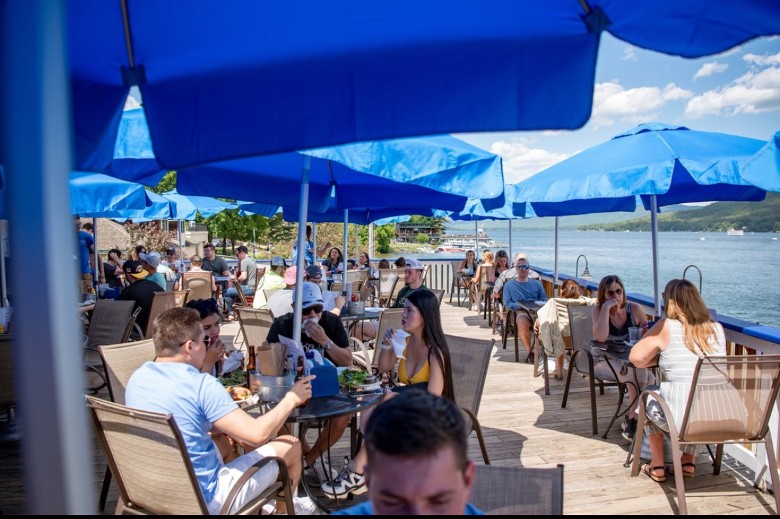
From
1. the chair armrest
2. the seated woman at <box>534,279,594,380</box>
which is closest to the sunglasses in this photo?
the chair armrest

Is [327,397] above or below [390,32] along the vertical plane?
below

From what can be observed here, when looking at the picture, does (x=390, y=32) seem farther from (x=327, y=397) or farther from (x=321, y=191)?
(x=321, y=191)

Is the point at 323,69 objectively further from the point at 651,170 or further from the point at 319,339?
the point at 651,170

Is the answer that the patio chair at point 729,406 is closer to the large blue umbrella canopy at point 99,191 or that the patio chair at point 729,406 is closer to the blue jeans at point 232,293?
the large blue umbrella canopy at point 99,191

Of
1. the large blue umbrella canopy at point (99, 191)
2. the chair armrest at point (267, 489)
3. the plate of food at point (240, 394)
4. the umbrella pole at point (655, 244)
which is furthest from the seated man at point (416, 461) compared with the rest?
the large blue umbrella canopy at point (99, 191)

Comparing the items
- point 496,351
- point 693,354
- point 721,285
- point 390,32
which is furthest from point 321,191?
point 721,285

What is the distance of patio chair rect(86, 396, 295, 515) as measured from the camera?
7.58 feet

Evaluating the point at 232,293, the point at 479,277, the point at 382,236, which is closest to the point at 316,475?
the point at 232,293

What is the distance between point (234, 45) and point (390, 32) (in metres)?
0.49

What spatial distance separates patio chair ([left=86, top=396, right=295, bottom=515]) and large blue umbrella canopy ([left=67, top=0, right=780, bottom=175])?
1.10 m

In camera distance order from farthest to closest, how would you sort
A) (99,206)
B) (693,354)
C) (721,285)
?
1. (721,285)
2. (99,206)
3. (693,354)

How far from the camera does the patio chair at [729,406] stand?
330 centimetres

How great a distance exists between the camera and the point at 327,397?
133 inches

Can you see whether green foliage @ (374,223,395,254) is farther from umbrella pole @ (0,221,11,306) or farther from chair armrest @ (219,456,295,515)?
chair armrest @ (219,456,295,515)
